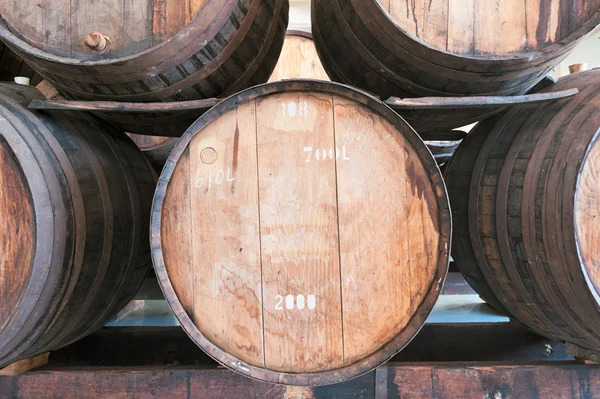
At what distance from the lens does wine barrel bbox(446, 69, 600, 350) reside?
50.5 inches

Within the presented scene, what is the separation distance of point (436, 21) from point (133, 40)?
1.02 metres

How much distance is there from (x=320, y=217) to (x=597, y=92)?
1090 millimetres

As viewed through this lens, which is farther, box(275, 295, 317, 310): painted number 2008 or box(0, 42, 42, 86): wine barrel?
box(0, 42, 42, 86): wine barrel

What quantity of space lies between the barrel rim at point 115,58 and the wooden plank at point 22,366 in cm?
114

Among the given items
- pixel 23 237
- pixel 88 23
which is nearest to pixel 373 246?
pixel 23 237

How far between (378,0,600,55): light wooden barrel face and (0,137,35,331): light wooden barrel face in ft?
4.32

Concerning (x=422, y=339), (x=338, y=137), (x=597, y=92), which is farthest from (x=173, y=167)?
(x=422, y=339)

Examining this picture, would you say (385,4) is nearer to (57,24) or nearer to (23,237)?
(57,24)

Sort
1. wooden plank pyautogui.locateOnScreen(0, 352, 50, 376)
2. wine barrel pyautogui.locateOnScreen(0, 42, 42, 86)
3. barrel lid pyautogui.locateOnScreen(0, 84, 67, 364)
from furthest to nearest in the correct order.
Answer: wine barrel pyautogui.locateOnScreen(0, 42, 42, 86) < wooden plank pyautogui.locateOnScreen(0, 352, 50, 376) < barrel lid pyautogui.locateOnScreen(0, 84, 67, 364)

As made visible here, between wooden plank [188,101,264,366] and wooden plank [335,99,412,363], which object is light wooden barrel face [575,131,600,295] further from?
wooden plank [188,101,264,366]

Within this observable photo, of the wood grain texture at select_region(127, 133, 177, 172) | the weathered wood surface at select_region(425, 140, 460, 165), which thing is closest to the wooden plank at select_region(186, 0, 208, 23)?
the wood grain texture at select_region(127, 133, 177, 172)

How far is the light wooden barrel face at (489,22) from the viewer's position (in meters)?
1.33

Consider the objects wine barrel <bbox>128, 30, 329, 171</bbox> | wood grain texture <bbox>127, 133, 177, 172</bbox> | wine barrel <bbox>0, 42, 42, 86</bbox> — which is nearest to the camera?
wine barrel <bbox>0, 42, 42, 86</bbox>

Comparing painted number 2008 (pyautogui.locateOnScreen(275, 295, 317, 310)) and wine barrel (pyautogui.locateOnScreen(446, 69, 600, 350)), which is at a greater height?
wine barrel (pyautogui.locateOnScreen(446, 69, 600, 350))
